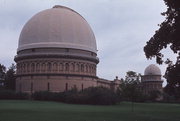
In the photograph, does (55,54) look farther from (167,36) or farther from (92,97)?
(167,36)

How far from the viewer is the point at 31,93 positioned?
68.8 meters

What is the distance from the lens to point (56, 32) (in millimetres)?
72188

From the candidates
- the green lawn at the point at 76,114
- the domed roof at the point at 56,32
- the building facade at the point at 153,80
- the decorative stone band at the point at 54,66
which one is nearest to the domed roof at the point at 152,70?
the building facade at the point at 153,80

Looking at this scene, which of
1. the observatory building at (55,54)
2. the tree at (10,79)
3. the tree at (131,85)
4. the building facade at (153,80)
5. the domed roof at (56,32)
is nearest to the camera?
the tree at (131,85)

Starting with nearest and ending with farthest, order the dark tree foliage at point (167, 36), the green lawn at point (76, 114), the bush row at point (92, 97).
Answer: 1. the dark tree foliage at point (167, 36)
2. the green lawn at point (76, 114)
3. the bush row at point (92, 97)

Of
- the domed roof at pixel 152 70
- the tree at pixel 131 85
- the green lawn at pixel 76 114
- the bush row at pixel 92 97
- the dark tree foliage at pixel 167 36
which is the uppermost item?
the domed roof at pixel 152 70

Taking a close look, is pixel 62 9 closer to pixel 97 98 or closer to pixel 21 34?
pixel 21 34

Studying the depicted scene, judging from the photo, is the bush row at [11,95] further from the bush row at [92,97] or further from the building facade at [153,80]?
the building facade at [153,80]

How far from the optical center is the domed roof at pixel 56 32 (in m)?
71.9

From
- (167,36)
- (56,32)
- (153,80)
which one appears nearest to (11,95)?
(56,32)

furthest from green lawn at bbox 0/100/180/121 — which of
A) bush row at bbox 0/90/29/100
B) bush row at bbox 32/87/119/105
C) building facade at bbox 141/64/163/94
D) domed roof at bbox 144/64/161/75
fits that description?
domed roof at bbox 144/64/161/75

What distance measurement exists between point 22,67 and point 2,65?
9148 mm

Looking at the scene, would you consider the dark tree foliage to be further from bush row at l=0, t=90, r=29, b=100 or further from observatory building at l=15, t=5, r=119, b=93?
observatory building at l=15, t=5, r=119, b=93

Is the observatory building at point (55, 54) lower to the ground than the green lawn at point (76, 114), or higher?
higher
